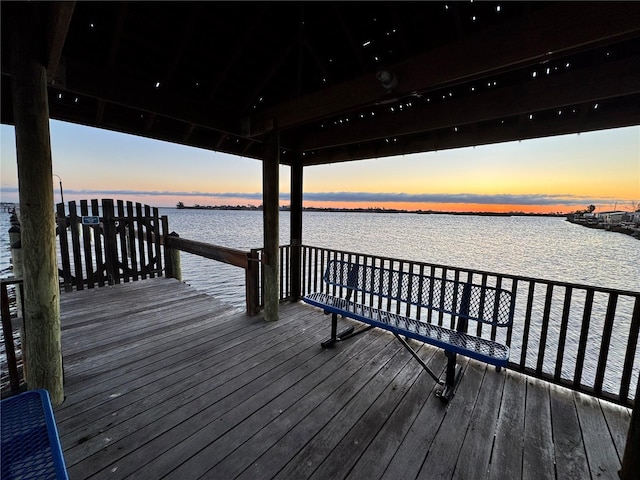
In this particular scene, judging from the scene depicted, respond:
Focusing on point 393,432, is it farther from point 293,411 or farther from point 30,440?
point 30,440

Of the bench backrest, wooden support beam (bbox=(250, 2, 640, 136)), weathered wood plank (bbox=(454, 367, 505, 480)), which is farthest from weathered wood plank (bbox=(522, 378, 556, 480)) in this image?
wooden support beam (bbox=(250, 2, 640, 136))

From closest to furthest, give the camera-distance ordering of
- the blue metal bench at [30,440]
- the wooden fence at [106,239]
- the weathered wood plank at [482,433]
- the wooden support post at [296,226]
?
the blue metal bench at [30,440]
the weathered wood plank at [482,433]
the wooden support post at [296,226]
the wooden fence at [106,239]

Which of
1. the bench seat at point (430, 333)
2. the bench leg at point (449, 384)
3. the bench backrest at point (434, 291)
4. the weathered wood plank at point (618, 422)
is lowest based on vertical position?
the weathered wood plank at point (618, 422)

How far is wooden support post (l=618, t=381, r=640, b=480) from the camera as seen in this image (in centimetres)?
150

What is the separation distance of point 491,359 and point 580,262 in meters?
13.4

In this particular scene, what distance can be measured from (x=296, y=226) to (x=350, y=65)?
2.51 m

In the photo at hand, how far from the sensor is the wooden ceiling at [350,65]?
1727 millimetres

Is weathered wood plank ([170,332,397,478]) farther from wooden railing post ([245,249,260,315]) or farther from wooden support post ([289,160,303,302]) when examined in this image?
wooden support post ([289,160,303,302])

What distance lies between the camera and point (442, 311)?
2.86 m

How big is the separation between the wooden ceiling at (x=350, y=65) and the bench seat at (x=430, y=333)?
204 centimetres

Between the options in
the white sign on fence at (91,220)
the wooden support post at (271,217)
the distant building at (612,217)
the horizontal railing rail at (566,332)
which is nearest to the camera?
the horizontal railing rail at (566,332)

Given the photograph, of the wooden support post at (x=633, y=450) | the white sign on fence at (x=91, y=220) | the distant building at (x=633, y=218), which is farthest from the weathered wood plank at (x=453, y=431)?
the distant building at (x=633, y=218)

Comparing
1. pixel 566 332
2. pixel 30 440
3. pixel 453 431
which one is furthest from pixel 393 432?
pixel 566 332

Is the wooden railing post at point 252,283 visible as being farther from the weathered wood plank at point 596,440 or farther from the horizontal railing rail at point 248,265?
the weathered wood plank at point 596,440
